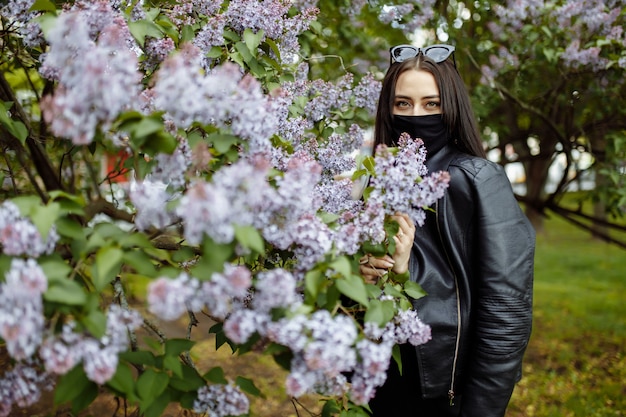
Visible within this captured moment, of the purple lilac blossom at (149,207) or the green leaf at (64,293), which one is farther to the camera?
the purple lilac blossom at (149,207)

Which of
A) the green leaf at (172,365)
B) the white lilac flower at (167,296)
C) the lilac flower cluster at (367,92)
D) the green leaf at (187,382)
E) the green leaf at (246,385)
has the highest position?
the lilac flower cluster at (367,92)

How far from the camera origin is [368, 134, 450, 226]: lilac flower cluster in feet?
5.24

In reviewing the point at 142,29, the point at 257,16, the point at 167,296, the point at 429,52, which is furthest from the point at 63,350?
the point at 429,52

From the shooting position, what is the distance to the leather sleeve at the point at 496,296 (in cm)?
201

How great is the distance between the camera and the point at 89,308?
1.35 meters

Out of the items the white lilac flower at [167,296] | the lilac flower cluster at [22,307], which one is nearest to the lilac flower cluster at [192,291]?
the white lilac flower at [167,296]

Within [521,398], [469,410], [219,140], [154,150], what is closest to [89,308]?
[154,150]

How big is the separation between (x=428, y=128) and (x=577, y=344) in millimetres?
5351

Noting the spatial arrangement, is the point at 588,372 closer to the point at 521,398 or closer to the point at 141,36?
the point at 521,398

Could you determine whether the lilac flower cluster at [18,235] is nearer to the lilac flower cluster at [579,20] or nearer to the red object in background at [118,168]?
the red object in background at [118,168]

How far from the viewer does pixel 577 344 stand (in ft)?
21.3

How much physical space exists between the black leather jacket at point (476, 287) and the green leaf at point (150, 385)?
93 cm

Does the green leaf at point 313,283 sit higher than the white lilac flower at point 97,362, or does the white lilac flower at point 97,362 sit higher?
the green leaf at point 313,283

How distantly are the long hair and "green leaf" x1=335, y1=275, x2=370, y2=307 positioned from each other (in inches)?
34.5
